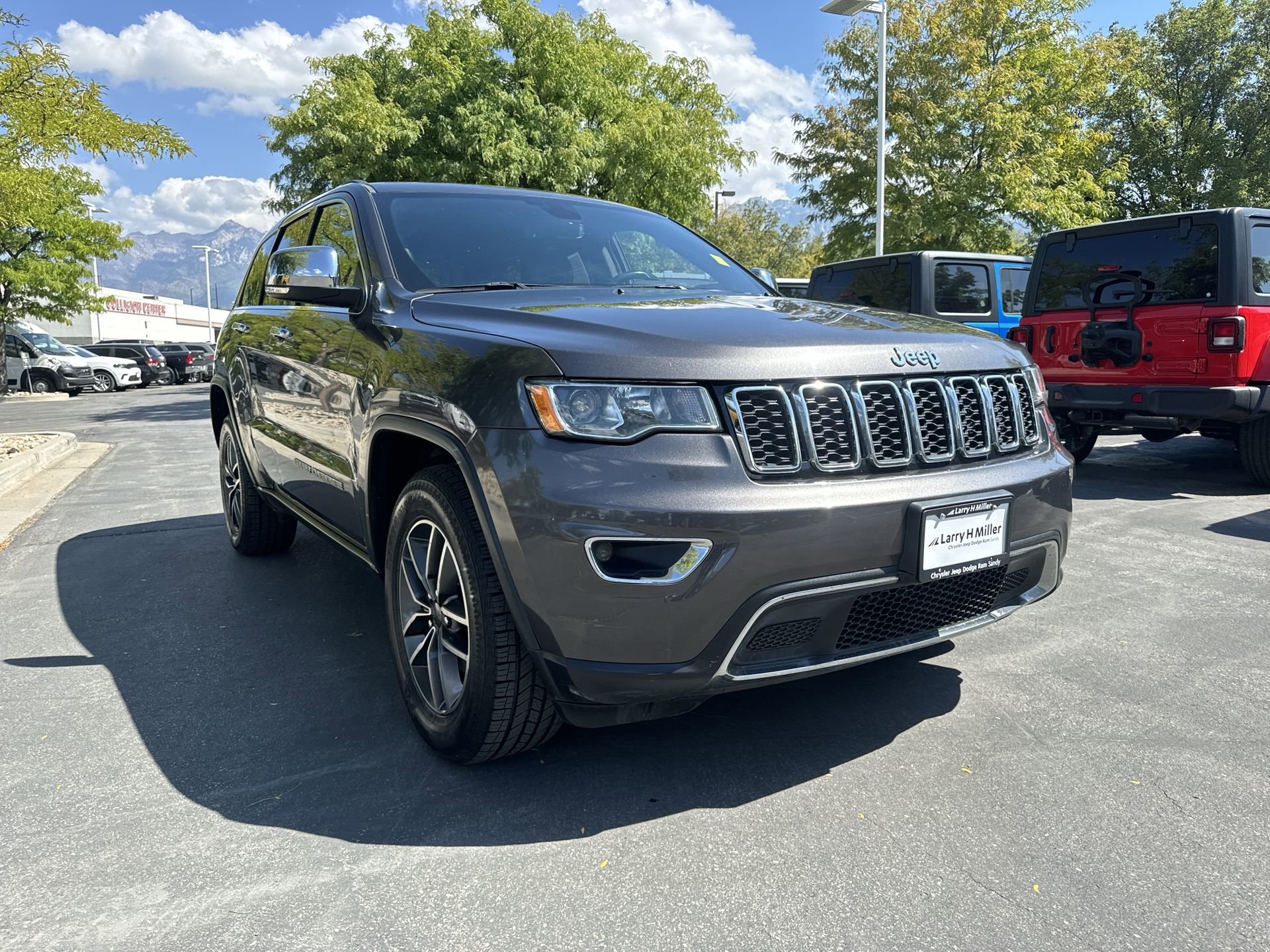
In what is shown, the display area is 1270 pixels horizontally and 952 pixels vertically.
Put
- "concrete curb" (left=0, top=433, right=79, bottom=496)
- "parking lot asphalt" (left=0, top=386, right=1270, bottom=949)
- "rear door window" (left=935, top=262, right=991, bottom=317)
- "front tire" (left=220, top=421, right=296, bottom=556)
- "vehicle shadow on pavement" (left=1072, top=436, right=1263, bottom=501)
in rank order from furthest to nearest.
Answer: "rear door window" (left=935, top=262, right=991, bottom=317) → "concrete curb" (left=0, top=433, right=79, bottom=496) → "vehicle shadow on pavement" (left=1072, top=436, right=1263, bottom=501) → "front tire" (left=220, top=421, right=296, bottom=556) → "parking lot asphalt" (left=0, top=386, right=1270, bottom=949)

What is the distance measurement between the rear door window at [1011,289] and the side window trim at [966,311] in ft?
0.51

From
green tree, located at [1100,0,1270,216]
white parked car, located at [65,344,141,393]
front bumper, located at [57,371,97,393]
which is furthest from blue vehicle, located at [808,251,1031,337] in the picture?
white parked car, located at [65,344,141,393]

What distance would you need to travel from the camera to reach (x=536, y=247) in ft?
11.7

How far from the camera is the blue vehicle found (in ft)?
32.8

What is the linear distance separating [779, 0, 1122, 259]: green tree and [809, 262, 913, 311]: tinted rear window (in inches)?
331

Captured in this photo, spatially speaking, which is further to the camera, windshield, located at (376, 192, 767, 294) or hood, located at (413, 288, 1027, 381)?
windshield, located at (376, 192, 767, 294)

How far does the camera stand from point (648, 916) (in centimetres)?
205

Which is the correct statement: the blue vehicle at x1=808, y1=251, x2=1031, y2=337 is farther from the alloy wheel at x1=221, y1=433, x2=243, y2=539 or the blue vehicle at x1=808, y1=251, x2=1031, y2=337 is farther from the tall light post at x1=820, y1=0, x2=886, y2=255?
the alloy wheel at x1=221, y1=433, x2=243, y2=539

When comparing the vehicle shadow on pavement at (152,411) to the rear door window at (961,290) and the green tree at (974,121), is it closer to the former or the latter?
the rear door window at (961,290)

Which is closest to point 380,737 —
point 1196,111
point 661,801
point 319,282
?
point 661,801

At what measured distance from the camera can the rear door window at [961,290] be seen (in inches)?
403

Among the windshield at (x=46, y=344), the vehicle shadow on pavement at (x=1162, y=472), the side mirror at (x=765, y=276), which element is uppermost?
the windshield at (x=46, y=344)

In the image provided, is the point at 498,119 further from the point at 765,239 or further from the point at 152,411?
the point at 765,239

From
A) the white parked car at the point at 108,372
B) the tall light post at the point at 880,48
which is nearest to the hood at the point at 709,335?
the tall light post at the point at 880,48
